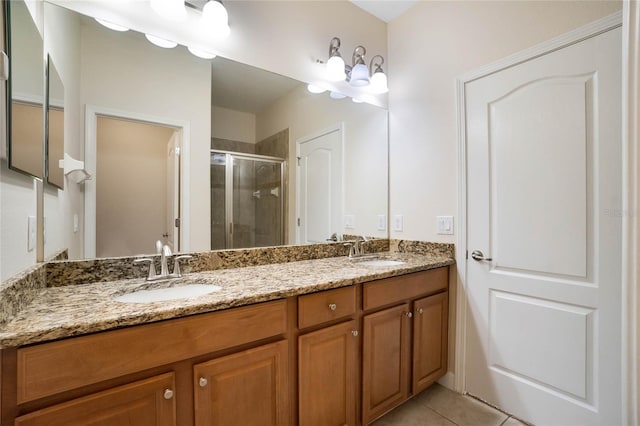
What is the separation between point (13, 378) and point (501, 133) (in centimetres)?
223

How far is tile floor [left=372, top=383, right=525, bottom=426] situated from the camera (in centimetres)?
A: 158

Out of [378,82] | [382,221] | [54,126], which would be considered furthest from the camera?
[382,221]

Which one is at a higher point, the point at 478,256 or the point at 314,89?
the point at 314,89

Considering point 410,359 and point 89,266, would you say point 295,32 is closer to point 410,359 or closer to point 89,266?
point 89,266

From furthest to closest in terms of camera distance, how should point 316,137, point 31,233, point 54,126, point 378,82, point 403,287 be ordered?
point 378,82
point 316,137
point 403,287
point 54,126
point 31,233

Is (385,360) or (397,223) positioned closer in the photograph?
(385,360)

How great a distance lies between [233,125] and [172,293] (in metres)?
0.97

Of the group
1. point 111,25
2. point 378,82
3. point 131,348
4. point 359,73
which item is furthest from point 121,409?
point 378,82

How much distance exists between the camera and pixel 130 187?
1.36 metres

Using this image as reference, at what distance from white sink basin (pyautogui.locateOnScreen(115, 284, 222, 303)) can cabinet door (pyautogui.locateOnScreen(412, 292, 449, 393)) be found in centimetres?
115

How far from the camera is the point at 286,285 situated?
1.18 metres

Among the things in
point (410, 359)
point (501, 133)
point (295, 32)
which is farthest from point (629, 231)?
point (295, 32)

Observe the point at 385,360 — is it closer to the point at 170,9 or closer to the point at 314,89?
the point at 314,89

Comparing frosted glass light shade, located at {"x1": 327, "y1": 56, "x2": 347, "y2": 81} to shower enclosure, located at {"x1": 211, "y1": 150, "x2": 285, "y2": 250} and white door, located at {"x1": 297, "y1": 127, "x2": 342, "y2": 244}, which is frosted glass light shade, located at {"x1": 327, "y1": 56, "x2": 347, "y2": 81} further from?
shower enclosure, located at {"x1": 211, "y1": 150, "x2": 285, "y2": 250}
